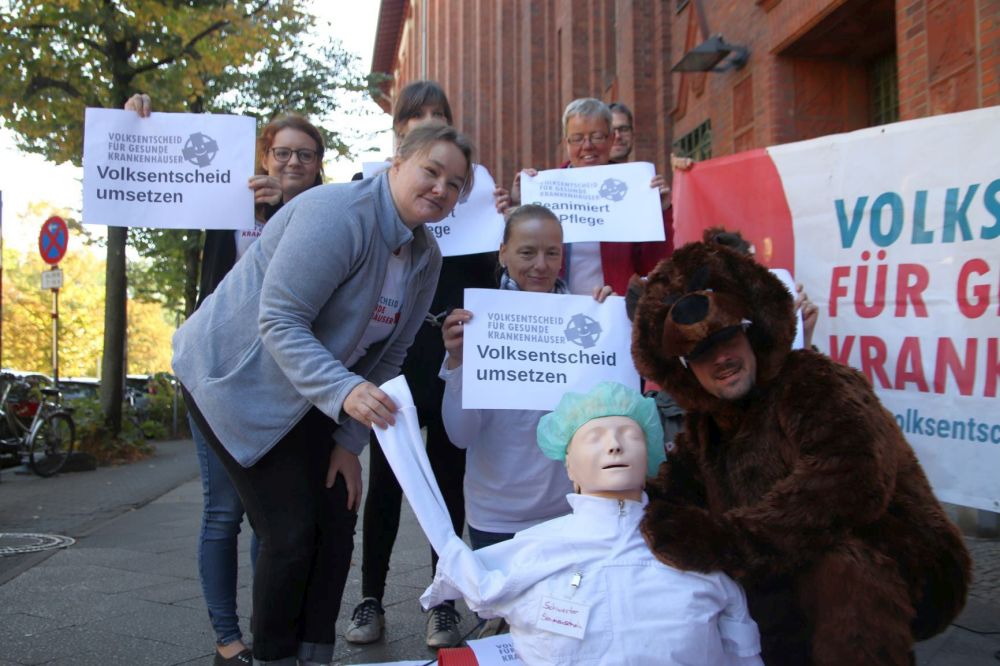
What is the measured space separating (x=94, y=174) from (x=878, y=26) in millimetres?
6686

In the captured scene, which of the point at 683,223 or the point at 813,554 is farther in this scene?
the point at 683,223

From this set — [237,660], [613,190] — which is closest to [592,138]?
[613,190]

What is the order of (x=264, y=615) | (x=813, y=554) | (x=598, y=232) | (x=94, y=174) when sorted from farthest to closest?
(x=94, y=174)
(x=598, y=232)
(x=264, y=615)
(x=813, y=554)

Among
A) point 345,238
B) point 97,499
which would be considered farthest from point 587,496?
point 97,499

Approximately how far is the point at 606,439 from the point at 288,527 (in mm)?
960

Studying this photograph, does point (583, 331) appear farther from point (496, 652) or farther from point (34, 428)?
point (34, 428)

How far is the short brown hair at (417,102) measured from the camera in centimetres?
387

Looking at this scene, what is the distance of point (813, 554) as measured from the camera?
2418 millimetres

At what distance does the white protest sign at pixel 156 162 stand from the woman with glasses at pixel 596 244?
127 centimetres

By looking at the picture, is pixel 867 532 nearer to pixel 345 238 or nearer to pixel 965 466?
pixel 965 466

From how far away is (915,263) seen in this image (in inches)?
139

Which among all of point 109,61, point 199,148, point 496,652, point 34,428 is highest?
point 109,61

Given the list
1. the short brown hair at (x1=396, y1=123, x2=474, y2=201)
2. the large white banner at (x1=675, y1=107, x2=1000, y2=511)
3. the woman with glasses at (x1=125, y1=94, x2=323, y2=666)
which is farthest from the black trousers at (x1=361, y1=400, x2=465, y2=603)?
the large white banner at (x1=675, y1=107, x2=1000, y2=511)

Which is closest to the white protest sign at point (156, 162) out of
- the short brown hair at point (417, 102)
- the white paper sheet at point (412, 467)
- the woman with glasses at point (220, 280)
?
the woman with glasses at point (220, 280)
